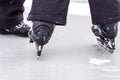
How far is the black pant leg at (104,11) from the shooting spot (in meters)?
1.33

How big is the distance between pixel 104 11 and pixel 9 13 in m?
0.52

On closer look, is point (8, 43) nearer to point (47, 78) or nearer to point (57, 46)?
point (57, 46)

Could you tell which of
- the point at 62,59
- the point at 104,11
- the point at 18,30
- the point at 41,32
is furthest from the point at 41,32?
the point at 18,30

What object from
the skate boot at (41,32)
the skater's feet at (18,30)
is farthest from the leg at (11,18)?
the skate boot at (41,32)

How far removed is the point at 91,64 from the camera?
4.26 feet

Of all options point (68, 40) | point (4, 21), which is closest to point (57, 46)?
point (68, 40)

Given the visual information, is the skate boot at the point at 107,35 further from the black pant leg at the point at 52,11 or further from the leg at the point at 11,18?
the leg at the point at 11,18

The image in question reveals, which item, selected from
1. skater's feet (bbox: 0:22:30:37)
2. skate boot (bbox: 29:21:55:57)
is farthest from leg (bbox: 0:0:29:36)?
skate boot (bbox: 29:21:55:57)

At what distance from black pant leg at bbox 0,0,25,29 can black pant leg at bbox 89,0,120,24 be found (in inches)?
18.2

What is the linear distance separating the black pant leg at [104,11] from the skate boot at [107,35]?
3cm

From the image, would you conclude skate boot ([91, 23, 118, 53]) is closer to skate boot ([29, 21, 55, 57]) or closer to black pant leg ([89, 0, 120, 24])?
black pant leg ([89, 0, 120, 24])

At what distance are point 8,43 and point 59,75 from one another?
0.43 metres

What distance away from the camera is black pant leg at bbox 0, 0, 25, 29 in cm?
164

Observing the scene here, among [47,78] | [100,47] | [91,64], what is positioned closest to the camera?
[47,78]
